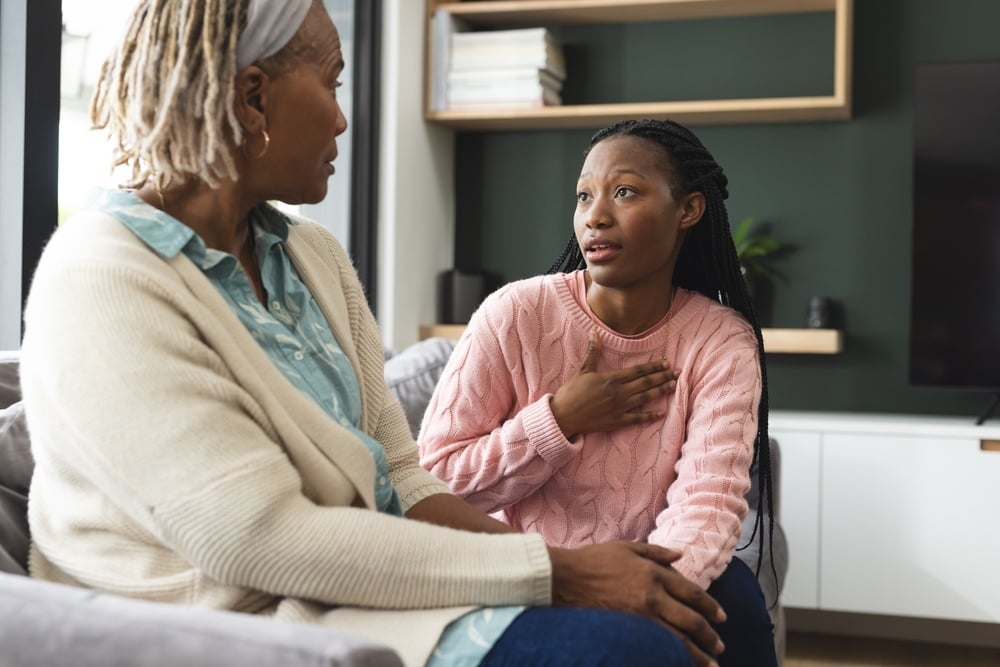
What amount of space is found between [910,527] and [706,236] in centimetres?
154

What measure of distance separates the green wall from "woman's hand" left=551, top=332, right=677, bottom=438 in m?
1.85

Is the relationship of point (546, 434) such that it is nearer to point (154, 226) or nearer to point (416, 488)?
point (416, 488)

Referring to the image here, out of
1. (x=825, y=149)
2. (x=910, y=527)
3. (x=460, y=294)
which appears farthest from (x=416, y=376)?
(x=825, y=149)

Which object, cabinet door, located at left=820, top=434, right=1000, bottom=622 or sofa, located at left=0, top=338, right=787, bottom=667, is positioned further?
cabinet door, located at left=820, top=434, right=1000, bottom=622

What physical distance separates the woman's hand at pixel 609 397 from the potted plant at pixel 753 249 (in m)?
1.72

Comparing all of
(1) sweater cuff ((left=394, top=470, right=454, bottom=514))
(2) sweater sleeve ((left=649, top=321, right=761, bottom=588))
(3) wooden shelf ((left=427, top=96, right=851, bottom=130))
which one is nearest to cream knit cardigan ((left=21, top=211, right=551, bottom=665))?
(1) sweater cuff ((left=394, top=470, right=454, bottom=514))

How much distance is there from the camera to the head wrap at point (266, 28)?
3.73 feet

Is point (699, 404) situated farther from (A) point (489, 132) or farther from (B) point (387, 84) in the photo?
(A) point (489, 132)

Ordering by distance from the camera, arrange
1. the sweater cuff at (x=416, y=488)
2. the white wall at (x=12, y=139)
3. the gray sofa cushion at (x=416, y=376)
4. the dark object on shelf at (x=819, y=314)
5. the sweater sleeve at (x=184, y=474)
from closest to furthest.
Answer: the sweater sleeve at (x=184, y=474)
the sweater cuff at (x=416, y=488)
the white wall at (x=12, y=139)
the gray sofa cushion at (x=416, y=376)
the dark object on shelf at (x=819, y=314)

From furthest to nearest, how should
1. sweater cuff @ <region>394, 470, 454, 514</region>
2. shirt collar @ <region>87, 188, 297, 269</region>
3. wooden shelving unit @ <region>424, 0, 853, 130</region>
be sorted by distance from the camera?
1. wooden shelving unit @ <region>424, 0, 853, 130</region>
2. sweater cuff @ <region>394, 470, 454, 514</region>
3. shirt collar @ <region>87, 188, 297, 269</region>

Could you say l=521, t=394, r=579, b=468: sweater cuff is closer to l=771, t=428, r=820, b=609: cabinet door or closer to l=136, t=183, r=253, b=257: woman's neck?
l=136, t=183, r=253, b=257: woman's neck

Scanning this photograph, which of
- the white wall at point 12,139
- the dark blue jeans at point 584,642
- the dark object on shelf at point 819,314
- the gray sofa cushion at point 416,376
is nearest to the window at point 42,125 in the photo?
the white wall at point 12,139

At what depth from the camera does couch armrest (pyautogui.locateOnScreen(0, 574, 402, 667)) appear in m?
0.83

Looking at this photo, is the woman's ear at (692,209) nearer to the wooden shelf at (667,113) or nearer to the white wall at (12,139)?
the white wall at (12,139)
